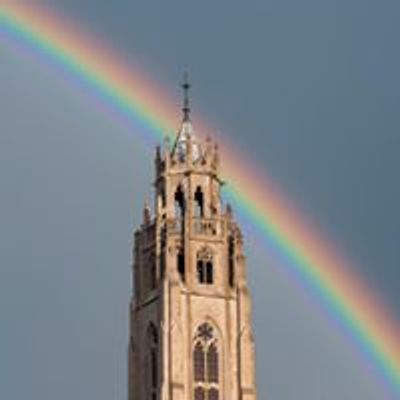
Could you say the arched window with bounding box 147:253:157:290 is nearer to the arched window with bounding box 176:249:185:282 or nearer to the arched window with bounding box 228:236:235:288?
the arched window with bounding box 176:249:185:282

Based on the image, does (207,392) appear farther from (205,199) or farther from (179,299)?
(205,199)

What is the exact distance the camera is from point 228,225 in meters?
130

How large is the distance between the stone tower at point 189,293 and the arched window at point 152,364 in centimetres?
8

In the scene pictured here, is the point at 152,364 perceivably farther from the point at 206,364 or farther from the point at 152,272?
the point at 152,272

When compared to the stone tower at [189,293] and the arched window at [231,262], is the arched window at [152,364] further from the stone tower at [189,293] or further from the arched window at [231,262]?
the arched window at [231,262]

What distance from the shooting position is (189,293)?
125 m

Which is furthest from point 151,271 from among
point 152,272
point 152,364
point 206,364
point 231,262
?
point 206,364

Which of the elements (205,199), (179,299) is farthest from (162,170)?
(179,299)

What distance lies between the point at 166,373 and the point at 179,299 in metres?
6.49

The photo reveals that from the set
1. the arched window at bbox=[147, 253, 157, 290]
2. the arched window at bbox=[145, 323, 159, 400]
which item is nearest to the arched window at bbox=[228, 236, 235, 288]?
the arched window at bbox=[147, 253, 157, 290]

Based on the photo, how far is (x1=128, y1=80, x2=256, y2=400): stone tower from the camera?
4815 inches

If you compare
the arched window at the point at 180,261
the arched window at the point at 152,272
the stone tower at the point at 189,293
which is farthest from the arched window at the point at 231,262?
the arched window at the point at 152,272

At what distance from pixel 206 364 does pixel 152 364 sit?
4439 millimetres

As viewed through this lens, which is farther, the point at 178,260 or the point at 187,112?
the point at 187,112
